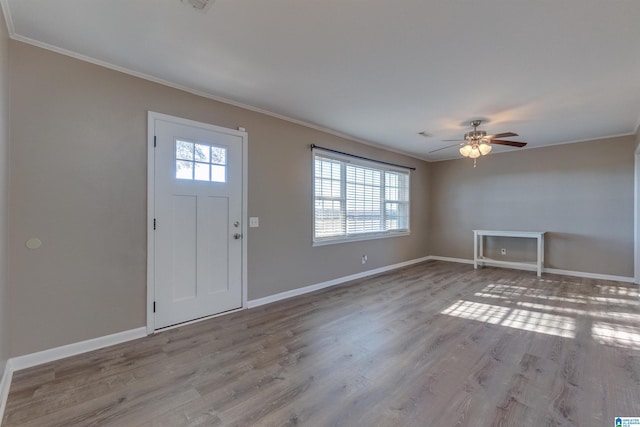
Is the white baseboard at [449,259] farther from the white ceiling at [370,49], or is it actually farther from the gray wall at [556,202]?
the white ceiling at [370,49]

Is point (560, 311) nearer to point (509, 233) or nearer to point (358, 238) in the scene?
point (509, 233)

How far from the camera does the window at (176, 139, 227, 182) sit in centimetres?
302

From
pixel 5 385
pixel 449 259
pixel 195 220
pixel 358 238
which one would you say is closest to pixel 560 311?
pixel 358 238

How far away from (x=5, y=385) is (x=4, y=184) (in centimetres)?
136

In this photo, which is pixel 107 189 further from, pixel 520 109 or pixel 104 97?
pixel 520 109

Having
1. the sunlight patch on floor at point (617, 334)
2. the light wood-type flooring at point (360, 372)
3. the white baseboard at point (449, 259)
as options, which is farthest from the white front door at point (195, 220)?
the white baseboard at point (449, 259)

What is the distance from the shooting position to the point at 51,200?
2.32 m

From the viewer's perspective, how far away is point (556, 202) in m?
5.46

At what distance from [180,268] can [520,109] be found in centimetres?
443

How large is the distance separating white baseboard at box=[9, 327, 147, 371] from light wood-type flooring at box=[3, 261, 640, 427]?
0.25ft

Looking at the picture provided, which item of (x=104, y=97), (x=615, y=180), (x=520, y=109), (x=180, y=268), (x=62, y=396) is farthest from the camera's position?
(x=615, y=180)

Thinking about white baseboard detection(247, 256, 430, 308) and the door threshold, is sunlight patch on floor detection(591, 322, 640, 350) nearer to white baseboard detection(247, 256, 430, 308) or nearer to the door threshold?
white baseboard detection(247, 256, 430, 308)

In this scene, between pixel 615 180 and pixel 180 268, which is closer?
pixel 180 268

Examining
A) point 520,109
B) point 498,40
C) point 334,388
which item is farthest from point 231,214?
point 520,109
